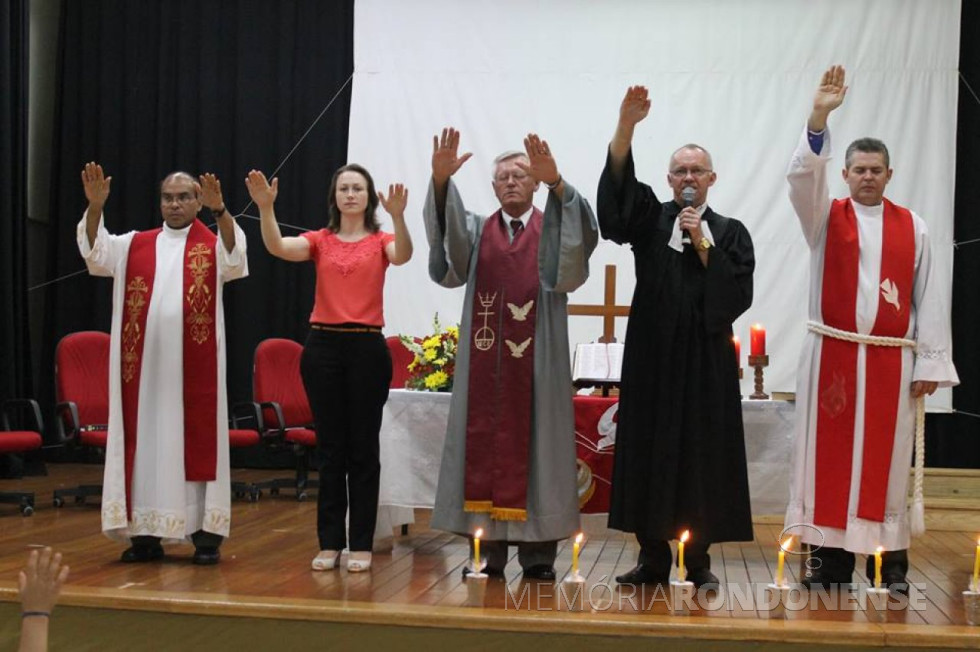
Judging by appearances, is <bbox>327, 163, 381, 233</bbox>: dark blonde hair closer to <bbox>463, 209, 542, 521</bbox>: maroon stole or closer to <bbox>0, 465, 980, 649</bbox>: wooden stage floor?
<bbox>463, 209, 542, 521</bbox>: maroon stole

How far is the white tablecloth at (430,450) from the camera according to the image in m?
5.55

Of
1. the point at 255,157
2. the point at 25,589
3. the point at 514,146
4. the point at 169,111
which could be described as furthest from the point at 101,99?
the point at 25,589

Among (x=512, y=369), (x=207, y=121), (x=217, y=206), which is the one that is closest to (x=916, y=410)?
(x=512, y=369)

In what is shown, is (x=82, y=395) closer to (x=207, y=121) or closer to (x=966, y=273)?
(x=207, y=121)

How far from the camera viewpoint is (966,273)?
332 inches

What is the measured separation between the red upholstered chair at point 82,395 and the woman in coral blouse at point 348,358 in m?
2.90

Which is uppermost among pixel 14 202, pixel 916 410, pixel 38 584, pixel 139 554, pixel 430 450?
pixel 14 202

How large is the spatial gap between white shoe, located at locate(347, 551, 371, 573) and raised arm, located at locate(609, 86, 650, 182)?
1.84 metres

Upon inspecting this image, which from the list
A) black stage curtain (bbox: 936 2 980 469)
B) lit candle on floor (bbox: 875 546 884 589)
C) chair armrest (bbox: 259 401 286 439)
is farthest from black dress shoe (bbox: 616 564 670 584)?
black stage curtain (bbox: 936 2 980 469)

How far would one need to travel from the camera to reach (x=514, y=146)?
857cm

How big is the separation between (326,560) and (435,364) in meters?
1.33

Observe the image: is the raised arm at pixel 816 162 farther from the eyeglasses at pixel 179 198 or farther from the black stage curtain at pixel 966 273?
the black stage curtain at pixel 966 273

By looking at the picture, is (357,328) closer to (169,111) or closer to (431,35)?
(431,35)

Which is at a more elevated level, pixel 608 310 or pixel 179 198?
pixel 179 198
